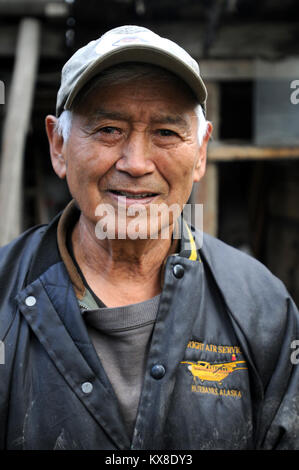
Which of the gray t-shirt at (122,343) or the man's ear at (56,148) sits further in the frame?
the man's ear at (56,148)

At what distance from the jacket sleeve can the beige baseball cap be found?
95 cm

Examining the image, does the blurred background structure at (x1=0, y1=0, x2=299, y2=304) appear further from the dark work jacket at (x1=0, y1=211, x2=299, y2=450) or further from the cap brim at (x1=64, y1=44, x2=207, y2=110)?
the cap brim at (x1=64, y1=44, x2=207, y2=110)

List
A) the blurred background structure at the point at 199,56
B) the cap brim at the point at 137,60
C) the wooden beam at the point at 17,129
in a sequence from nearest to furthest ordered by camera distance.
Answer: the cap brim at the point at 137,60 → the wooden beam at the point at 17,129 → the blurred background structure at the point at 199,56

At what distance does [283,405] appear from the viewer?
5.10ft

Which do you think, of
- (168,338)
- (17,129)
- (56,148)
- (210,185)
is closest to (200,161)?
(56,148)

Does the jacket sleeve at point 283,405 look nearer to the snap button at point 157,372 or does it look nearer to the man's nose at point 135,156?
the snap button at point 157,372

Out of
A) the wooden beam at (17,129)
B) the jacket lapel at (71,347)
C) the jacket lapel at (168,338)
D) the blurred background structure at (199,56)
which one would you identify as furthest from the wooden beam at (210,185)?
the jacket lapel at (71,347)

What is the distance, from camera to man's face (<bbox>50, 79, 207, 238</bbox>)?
4.73ft

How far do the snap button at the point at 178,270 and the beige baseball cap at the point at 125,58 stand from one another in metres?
0.58

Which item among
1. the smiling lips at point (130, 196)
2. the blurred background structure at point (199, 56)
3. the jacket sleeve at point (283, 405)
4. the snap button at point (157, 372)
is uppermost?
the blurred background structure at point (199, 56)

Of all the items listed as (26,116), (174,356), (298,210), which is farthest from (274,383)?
(298,210)

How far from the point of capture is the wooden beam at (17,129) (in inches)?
119

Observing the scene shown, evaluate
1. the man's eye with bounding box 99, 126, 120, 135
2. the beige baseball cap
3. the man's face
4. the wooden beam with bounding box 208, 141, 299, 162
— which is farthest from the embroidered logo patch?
the wooden beam with bounding box 208, 141, 299, 162

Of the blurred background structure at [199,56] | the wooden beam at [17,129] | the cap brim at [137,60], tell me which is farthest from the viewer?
the blurred background structure at [199,56]
